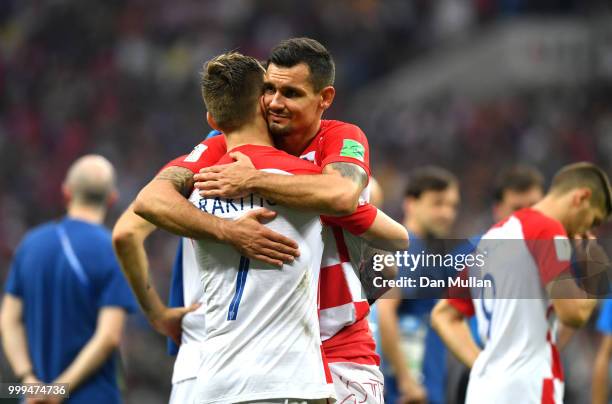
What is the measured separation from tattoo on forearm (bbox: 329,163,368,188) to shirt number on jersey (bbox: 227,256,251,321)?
512 mm

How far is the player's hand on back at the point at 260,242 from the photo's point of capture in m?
3.97

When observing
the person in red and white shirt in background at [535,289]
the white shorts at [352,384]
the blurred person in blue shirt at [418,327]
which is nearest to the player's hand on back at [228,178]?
the white shorts at [352,384]

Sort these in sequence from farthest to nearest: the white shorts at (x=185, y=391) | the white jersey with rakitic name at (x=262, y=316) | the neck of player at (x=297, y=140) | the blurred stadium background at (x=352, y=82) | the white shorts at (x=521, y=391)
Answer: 1. the blurred stadium background at (x=352, y=82)
2. the white shorts at (x=521, y=391)
3. the white shorts at (x=185, y=391)
4. the neck of player at (x=297, y=140)
5. the white jersey with rakitic name at (x=262, y=316)

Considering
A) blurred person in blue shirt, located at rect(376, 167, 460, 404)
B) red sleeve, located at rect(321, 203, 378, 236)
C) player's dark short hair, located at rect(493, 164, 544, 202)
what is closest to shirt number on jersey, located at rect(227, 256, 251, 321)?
red sleeve, located at rect(321, 203, 378, 236)

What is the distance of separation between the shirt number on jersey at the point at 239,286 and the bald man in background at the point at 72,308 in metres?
2.63

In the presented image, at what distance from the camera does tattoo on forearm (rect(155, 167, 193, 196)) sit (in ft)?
14.1

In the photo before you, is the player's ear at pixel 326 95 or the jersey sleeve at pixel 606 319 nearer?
the player's ear at pixel 326 95

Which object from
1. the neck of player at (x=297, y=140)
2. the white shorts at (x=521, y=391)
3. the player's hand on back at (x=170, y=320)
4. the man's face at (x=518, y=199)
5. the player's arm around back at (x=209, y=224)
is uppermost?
the man's face at (x=518, y=199)

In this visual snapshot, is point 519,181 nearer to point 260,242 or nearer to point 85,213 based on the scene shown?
point 85,213

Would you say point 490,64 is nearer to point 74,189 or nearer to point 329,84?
point 74,189

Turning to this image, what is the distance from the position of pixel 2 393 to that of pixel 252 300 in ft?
9.83

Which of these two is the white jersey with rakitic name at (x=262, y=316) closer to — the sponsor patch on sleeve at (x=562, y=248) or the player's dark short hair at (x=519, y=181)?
the sponsor patch on sleeve at (x=562, y=248)

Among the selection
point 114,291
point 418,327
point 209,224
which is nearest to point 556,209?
point 209,224

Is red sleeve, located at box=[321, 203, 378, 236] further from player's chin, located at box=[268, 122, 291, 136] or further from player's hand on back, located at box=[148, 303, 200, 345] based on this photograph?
player's hand on back, located at box=[148, 303, 200, 345]
